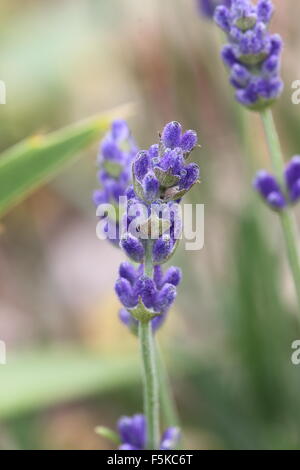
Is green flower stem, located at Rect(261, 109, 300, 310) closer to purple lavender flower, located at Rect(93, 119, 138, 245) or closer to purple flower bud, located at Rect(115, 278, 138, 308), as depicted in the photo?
purple lavender flower, located at Rect(93, 119, 138, 245)

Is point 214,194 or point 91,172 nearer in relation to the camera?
point 214,194

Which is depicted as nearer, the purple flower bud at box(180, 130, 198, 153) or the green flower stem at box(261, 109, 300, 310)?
the purple flower bud at box(180, 130, 198, 153)

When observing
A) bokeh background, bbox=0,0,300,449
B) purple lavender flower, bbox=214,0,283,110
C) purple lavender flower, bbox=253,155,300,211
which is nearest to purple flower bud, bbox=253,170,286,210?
purple lavender flower, bbox=253,155,300,211

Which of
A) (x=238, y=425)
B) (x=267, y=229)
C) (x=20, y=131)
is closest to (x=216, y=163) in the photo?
(x=267, y=229)

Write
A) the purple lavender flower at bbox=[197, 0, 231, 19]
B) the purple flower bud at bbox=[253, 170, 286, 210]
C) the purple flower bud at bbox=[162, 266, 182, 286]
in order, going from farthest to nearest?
1. the purple lavender flower at bbox=[197, 0, 231, 19]
2. the purple flower bud at bbox=[253, 170, 286, 210]
3. the purple flower bud at bbox=[162, 266, 182, 286]
